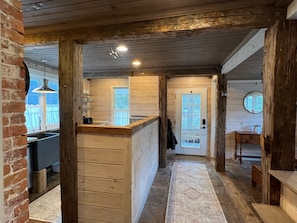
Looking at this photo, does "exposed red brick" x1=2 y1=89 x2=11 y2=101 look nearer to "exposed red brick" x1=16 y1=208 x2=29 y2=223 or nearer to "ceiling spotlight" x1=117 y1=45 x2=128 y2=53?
"exposed red brick" x1=16 y1=208 x2=29 y2=223

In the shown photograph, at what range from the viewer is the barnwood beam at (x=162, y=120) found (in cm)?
430

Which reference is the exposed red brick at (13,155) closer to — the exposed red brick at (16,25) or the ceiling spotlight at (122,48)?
the exposed red brick at (16,25)

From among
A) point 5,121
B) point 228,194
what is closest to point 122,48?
point 5,121

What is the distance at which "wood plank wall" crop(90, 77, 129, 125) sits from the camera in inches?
232

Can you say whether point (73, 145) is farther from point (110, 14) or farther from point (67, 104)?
point (110, 14)

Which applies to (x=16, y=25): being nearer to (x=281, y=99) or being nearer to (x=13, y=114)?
(x=13, y=114)

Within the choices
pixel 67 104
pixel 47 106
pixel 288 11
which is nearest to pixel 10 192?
pixel 67 104

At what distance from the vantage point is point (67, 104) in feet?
6.82

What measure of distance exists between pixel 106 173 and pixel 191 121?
12.5 feet

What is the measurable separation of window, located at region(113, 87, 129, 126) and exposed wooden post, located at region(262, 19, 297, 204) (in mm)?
4537

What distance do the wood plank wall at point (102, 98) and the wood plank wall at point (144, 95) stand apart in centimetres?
153

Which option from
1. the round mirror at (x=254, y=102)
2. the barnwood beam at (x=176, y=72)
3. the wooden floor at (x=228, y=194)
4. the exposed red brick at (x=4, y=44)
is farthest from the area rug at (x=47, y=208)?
the round mirror at (x=254, y=102)

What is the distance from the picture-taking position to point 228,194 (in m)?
3.06

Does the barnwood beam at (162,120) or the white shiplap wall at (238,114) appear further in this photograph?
the white shiplap wall at (238,114)
